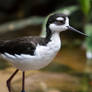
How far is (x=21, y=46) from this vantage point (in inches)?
154

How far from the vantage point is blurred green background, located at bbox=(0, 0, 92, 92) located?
549cm

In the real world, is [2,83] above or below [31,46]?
below

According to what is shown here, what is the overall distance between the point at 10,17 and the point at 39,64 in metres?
6.00

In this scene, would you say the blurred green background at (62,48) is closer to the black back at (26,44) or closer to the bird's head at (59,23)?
the black back at (26,44)

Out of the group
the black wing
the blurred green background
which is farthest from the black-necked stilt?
the blurred green background

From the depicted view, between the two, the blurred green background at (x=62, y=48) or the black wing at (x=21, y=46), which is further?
the blurred green background at (x=62, y=48)

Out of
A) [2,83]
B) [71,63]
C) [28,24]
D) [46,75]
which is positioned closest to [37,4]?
[28,24]

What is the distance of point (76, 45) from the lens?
7.98m

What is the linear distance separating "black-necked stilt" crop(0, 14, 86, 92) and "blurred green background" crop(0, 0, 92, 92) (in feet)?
3.13

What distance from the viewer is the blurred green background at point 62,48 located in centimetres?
549

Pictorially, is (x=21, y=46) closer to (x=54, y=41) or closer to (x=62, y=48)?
(x=54, y=41)

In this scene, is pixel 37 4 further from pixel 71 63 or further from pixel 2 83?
pixel 2 83

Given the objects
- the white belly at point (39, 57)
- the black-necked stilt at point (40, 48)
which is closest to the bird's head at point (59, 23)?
the black-necked stilt at point (40, 48)

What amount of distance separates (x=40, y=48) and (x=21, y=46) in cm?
25
